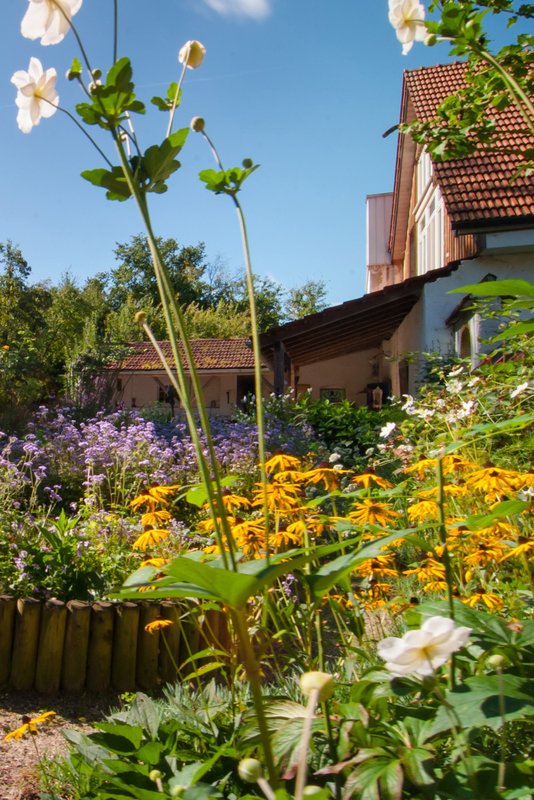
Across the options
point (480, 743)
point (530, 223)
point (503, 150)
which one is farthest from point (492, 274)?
point (480, 743)

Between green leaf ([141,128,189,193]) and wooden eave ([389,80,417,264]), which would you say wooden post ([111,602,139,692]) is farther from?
wooden eave ([389,80,417,264])

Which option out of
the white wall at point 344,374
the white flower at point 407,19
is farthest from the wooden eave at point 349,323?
the white flower at point 407,19

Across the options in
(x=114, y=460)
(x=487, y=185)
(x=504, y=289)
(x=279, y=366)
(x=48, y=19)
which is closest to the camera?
(x=48, y=19)

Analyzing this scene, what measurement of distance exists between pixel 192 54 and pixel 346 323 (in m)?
9.93

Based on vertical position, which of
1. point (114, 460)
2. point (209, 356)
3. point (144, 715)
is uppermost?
point (209, 356)

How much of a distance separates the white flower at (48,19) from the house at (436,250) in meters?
6.13

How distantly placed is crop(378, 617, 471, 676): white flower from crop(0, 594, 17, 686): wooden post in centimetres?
286

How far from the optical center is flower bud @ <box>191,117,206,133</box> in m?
0.97

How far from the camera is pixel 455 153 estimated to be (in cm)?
364

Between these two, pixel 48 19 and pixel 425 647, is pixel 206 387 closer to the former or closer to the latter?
pixel 48 19

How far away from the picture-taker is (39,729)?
9.20 ft

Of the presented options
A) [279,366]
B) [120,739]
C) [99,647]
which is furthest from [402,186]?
[120,739]

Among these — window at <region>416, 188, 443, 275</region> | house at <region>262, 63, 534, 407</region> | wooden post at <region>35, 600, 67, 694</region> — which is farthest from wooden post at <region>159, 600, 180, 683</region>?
window at <region>416, 188, 443, 275</region>

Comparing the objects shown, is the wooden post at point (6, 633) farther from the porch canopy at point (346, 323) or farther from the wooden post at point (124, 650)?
the porch canopy at point (346, 323)
